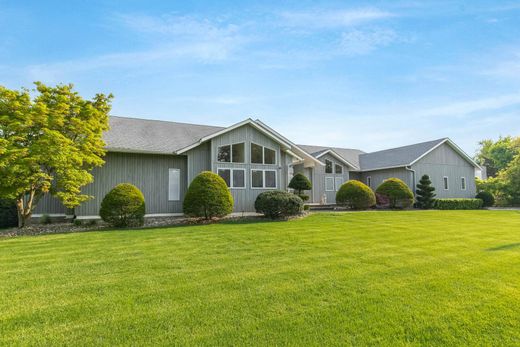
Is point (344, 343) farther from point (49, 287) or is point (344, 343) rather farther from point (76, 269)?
point (76, 269)

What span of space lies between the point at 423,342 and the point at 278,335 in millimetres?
1523

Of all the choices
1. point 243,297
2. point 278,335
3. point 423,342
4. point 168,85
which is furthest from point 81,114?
point 423,342

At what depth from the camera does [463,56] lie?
11.6 metres

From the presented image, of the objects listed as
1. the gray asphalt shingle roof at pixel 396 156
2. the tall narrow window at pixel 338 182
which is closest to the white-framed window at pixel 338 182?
the tall narrow window at pixel 338 182

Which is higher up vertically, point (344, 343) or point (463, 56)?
point (463, 56)

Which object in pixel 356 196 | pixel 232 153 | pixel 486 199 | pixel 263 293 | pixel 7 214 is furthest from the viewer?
pixel 486 199

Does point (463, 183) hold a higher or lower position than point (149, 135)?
lower

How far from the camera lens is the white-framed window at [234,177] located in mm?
15437

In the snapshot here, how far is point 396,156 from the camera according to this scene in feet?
84.3

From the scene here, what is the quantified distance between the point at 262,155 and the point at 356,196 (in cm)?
737

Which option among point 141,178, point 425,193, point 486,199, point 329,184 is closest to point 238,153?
point 141,178

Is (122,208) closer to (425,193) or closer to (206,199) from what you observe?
(206,199)

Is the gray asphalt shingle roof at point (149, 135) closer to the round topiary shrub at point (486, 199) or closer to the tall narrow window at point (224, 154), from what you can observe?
the tall narrow window at point (224, 154)

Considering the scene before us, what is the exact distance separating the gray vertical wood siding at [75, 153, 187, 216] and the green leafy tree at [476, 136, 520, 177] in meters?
52.8
